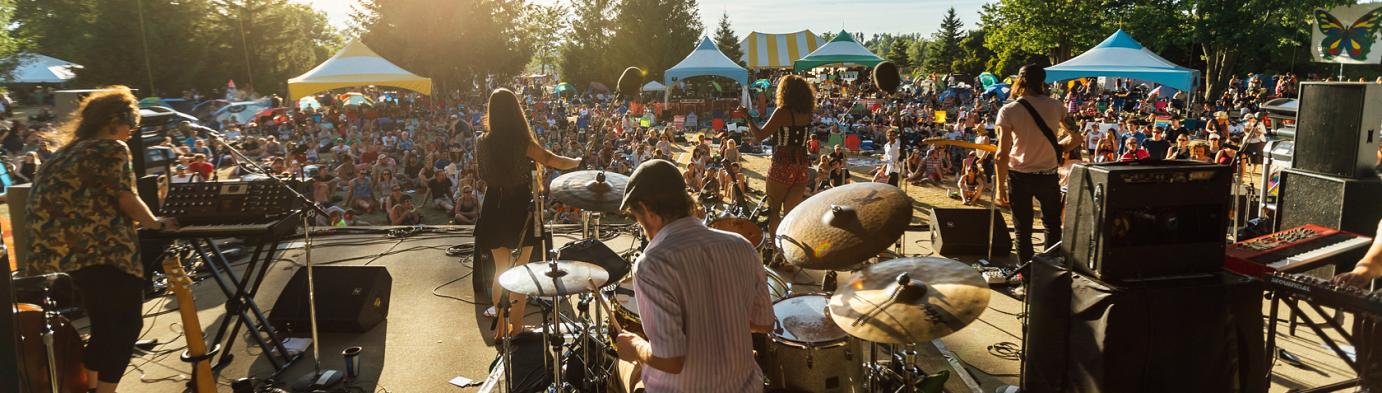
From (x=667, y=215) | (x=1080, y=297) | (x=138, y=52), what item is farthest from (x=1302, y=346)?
(x=138, y=52)

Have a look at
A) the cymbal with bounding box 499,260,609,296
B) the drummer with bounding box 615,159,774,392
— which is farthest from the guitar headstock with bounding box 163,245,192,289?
the drummer with bounding box 615,159,774,392

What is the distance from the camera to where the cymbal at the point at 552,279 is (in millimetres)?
2959

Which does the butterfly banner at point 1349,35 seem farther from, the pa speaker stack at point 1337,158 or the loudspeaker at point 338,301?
the loudspeaker at point 338,301

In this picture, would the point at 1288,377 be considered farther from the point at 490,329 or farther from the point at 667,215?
the point at 490,329

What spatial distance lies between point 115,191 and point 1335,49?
10.2 m

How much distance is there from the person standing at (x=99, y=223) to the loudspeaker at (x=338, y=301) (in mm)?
1280

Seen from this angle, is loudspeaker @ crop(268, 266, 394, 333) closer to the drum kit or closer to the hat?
the drum kit

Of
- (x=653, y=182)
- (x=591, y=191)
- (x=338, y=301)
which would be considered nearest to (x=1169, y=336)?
(x=653, y=182)

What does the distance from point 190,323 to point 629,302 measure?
6.80 ft

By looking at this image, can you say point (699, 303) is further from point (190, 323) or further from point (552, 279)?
point (190, 323)

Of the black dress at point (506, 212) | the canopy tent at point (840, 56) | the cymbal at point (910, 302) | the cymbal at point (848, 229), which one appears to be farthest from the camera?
the canopy tent at point (840, 56)

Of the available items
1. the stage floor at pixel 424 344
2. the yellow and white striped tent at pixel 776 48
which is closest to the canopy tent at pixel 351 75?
the stage floor at pixel 424 344

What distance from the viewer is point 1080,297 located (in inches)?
124

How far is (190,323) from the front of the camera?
134 inches
